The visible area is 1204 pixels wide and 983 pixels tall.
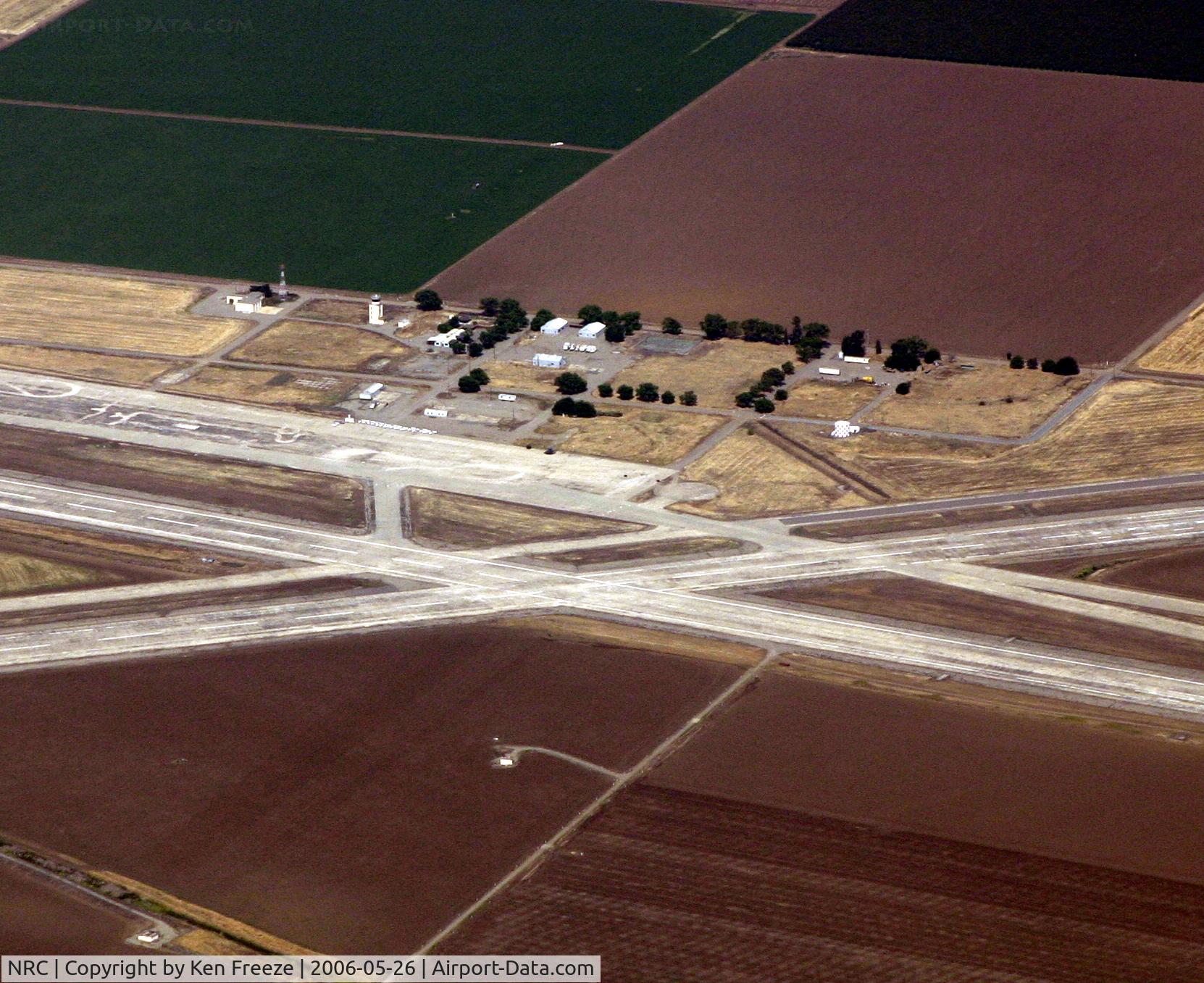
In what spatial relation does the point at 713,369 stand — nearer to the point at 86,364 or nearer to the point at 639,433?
the point at 639,433

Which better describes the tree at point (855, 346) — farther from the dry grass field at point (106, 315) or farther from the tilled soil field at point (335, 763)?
the tilled soil field at point (335, 763)

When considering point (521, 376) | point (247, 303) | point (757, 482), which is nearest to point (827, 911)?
point (757, 482)

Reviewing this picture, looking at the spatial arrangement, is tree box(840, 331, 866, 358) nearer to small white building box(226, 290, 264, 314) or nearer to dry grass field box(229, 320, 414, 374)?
dry grass field box(229, 320, 414, 374)

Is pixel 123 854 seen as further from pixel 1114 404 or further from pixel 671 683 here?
pixel 1114 404

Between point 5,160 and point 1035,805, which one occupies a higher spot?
point 5,160

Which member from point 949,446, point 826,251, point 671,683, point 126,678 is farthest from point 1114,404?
point 126,678

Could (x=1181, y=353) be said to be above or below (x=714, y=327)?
below

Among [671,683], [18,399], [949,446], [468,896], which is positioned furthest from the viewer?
[18,399]
